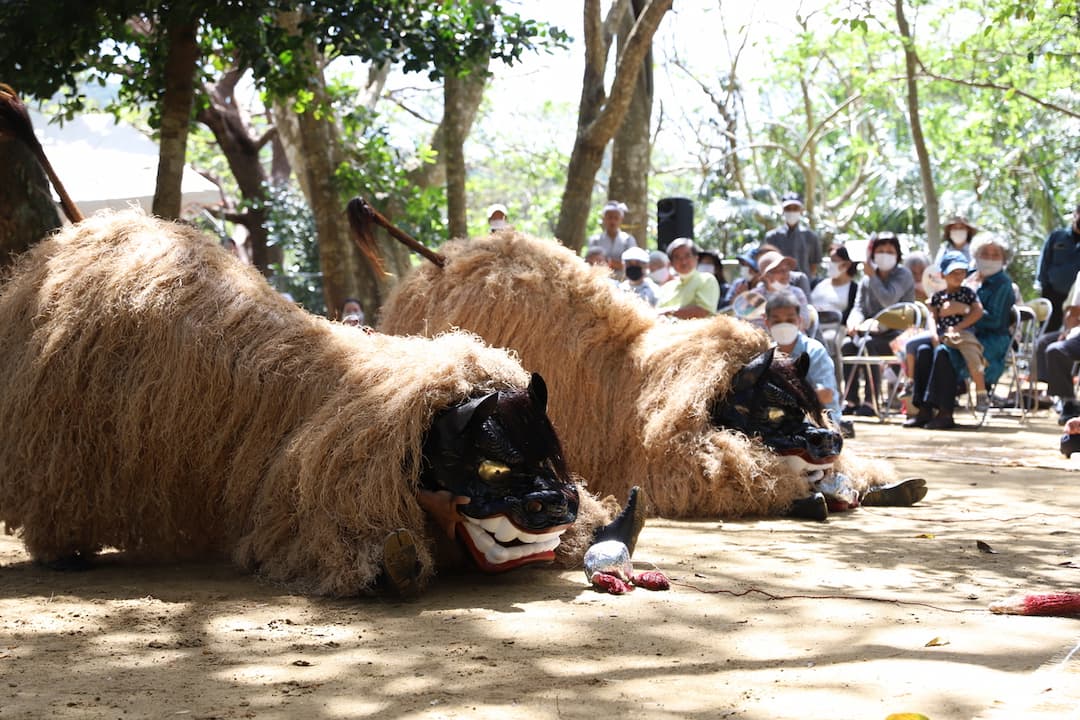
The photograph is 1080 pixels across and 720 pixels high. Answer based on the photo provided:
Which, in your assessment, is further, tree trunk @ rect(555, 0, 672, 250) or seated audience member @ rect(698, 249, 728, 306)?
seated audience member @ rect(698, 249, 728, 306)

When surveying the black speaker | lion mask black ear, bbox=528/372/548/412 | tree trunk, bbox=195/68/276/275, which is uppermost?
tree trunk, bbox=195/68/276/275

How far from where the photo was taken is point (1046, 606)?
4699 millimetres

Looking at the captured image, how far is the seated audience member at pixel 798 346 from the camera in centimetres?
844

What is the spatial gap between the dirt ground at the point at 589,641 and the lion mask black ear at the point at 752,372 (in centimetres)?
106

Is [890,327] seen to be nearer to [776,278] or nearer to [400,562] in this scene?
[776,278]

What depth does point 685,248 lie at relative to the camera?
10656 mm

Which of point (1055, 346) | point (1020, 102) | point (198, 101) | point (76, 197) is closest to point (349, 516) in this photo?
point (198, 101)

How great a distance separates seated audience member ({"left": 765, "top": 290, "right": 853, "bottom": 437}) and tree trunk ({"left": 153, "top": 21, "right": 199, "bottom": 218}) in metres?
4.04

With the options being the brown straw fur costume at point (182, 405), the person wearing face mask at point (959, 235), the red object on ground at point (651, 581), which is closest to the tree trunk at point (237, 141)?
the person wearing face mask at point (959, 235)

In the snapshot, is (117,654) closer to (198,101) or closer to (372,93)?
(198,101)

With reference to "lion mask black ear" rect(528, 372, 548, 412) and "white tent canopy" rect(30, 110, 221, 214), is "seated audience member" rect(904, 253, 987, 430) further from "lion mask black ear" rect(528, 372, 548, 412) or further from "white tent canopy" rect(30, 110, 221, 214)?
"white tent canopy" rect(30, 110, 221, 214)

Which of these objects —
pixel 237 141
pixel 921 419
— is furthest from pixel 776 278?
pixel 237 141

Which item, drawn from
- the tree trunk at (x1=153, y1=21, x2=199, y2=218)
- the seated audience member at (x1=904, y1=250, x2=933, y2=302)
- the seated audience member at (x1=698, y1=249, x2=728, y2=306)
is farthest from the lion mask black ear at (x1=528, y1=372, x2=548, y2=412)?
the seated audience member at (x1=904, y1=250, x2=933, y2=302)

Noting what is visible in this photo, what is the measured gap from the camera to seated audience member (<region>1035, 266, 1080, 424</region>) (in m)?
11.1
